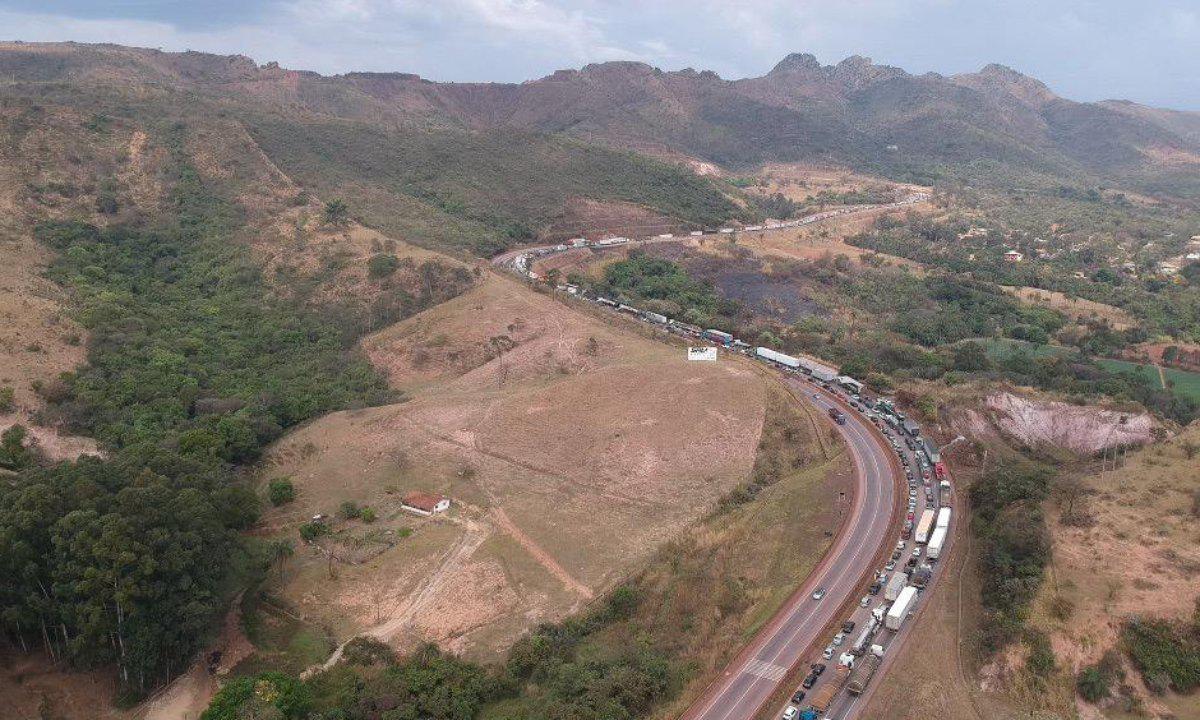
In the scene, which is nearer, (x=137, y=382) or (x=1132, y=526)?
(x=1132, y=526)

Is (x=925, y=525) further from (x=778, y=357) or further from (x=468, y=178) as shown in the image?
(x=468, y=178)

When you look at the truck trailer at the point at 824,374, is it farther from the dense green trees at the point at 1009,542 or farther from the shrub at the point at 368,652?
the shrub at the point at 368,652

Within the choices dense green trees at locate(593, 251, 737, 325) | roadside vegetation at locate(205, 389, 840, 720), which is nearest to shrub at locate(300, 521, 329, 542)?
roadside vegetation at locate(205, 389, 840, 720)

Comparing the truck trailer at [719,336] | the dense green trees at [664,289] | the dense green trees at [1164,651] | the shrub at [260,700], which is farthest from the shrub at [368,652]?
the dense green trees at [664,289]

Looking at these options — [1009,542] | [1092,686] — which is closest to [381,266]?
[1009,542]

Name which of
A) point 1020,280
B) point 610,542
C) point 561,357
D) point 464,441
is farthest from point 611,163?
point 610,542

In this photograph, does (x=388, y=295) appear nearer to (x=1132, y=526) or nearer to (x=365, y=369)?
(x=365, y=369)

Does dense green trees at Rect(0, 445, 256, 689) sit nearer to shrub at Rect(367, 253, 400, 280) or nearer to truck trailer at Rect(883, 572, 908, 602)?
truck trailer at Rect(883, 572, 908, 602)
